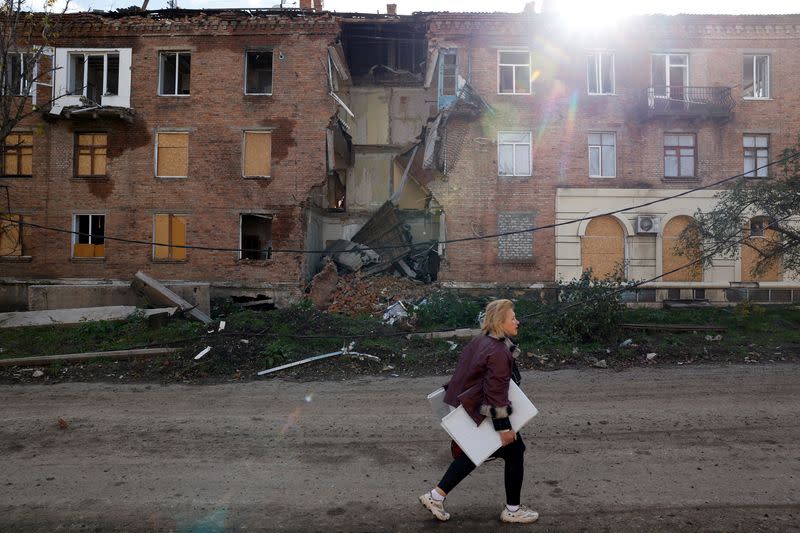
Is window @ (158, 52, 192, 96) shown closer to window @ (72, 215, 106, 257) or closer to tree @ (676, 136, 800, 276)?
window @ (72, 215, 106, 257)

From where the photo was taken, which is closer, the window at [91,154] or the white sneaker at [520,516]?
the white sneaker at [520,516]

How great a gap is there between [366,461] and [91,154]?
19.5 m

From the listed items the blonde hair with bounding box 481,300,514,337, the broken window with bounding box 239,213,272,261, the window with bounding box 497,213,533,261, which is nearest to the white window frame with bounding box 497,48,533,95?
the window with bounding box 497,213,533,261

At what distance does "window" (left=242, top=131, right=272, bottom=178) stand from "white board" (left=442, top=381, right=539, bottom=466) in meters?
16.7

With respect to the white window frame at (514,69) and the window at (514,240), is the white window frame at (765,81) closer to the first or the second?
the white window frame at (514,69)

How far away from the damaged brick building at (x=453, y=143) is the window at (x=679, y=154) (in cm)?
6

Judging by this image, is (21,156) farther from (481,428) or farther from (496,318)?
(481,428)

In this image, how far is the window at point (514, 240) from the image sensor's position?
17953 mm

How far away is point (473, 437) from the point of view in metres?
3.40

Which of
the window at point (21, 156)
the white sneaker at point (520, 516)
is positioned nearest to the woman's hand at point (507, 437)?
the white sneaker at point (520, 516)

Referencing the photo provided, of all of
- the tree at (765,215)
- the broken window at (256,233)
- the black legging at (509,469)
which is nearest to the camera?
the black legging at (509,469)

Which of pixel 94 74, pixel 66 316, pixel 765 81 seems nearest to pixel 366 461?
pixel 66 316

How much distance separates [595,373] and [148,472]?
25.3ft

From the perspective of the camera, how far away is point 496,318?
3586 mm
